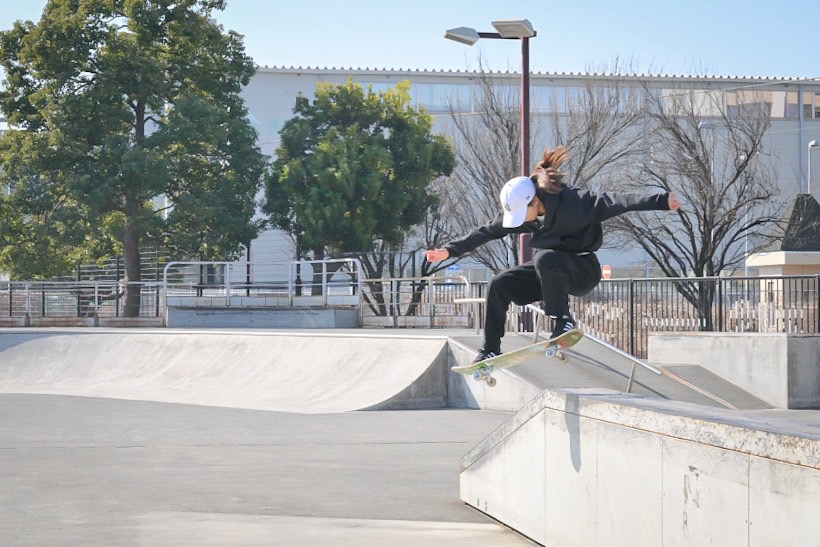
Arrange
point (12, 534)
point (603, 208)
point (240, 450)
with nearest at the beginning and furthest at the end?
point (12, 534), point (603, 208), point (240, 450)

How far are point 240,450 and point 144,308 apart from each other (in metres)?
20.7

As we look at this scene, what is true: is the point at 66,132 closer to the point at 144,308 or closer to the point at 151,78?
the point at 151,78

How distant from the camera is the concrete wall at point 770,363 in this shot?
15992 mm

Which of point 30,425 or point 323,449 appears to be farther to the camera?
point 30,425

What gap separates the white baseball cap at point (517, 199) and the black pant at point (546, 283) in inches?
14.5

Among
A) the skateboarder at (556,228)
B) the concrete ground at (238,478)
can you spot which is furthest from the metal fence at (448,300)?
the skateboarder at (556,228)

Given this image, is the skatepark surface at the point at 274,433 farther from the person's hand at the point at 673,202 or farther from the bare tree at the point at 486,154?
the bare tree at the point at 486,154

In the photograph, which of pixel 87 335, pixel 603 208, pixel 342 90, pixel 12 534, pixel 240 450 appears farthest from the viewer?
pixel 342 90

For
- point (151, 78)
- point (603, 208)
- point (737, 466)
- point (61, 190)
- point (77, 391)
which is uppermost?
point (151, 78)

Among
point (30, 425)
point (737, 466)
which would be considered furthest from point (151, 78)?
point (737, 466)

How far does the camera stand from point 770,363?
16.2 metres

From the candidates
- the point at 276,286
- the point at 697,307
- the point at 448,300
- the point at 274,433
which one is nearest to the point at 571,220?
the point at 274,433

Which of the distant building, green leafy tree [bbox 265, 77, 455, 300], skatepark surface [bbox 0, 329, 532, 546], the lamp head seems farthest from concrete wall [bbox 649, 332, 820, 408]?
the distant building

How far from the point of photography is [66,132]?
3269cm
